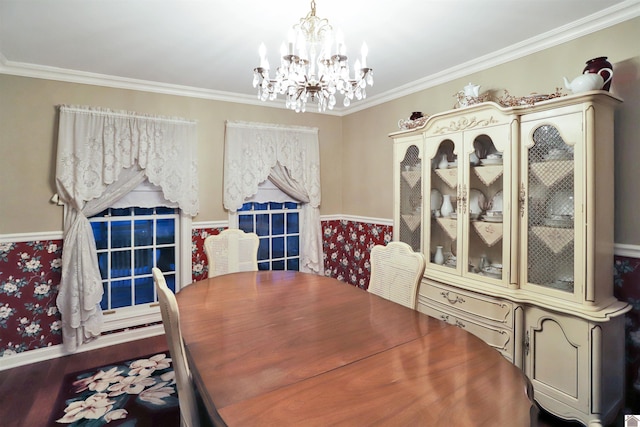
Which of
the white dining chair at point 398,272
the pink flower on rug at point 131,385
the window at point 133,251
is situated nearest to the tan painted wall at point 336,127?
the window at point 133,251

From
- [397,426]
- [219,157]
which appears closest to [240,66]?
[219,157]

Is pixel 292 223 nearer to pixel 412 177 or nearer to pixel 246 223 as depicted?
pixel 246 223

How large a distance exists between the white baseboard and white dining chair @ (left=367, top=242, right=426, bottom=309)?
7.86ft

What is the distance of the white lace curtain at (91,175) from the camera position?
2.87 meters

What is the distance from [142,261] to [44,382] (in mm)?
1186

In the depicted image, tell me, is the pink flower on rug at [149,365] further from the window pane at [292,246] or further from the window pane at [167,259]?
the window pane at [292,246]

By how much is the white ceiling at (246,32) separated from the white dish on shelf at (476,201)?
3.43ft

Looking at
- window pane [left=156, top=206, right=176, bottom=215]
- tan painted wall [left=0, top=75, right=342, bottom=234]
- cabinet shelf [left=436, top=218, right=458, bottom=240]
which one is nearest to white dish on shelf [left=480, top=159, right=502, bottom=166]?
cabinet shelf [left=436, top=218, right=458, bottom=240]

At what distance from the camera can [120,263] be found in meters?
3.28

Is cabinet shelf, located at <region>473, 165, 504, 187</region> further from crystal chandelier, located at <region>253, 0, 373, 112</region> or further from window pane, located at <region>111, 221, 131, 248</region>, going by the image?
window pane, located at <region>111, 221, 131, 248</region>

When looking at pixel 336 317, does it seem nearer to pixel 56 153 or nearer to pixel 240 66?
pixel 240 66

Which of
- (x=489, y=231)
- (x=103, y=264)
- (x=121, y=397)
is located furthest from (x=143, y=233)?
(x=489, y=231)

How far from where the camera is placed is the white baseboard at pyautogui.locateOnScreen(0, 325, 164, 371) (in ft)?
9.03

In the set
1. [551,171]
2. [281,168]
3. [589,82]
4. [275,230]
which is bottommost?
[275,230]
